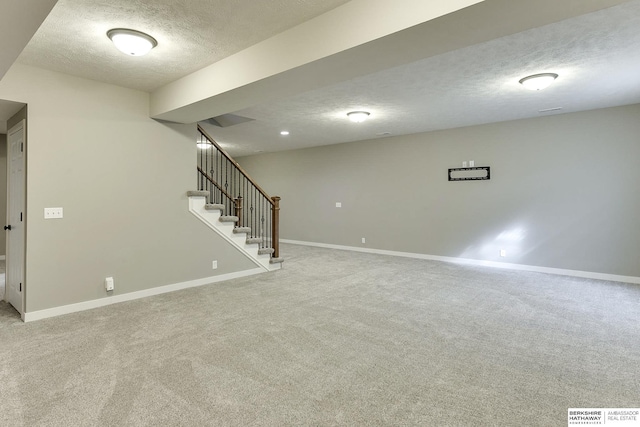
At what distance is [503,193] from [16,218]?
7260mm

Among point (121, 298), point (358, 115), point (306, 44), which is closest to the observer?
point (306, 44)

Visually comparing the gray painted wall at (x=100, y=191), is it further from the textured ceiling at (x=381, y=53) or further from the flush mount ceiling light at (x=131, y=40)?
the flush mount ceiling light at (x=131, y=40)

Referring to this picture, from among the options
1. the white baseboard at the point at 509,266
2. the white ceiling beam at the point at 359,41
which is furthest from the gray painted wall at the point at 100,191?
the white baseboard at the point at 509,266

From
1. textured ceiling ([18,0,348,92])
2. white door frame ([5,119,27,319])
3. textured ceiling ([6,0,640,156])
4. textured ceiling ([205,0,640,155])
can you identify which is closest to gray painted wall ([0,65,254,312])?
white door frame ([5,119,27,319])

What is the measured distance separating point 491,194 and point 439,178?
106 centimetres

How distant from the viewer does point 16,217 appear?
12.5 ft

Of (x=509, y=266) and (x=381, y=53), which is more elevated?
(x=381, y=53)

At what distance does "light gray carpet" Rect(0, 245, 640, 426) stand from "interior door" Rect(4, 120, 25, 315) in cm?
28

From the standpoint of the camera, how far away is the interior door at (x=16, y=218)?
359 cm

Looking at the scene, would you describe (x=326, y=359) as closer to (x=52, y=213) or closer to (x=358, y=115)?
(x=52, y=213)

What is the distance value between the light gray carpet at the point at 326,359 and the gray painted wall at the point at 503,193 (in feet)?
4.51

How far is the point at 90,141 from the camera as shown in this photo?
3826mm

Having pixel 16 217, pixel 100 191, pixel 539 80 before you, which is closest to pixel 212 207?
pixel 100 191

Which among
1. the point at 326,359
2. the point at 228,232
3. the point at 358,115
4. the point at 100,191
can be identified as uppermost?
the point at 358,115
